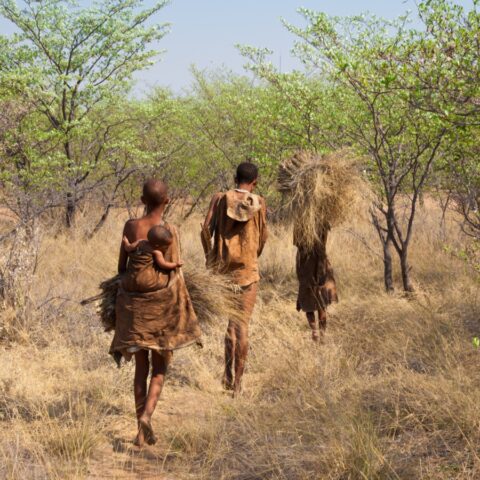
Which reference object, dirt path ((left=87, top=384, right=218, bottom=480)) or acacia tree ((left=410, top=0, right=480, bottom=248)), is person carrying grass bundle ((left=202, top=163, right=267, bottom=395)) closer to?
dirt path ((left=87, top=384, right=218, bottom=480))

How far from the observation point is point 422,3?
16.0 ft

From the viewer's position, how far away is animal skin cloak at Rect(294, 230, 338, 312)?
6.09 m

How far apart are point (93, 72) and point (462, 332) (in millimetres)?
8707

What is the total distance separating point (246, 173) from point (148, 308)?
5.05 ft

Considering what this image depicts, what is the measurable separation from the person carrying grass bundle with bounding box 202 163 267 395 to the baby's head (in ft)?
3.96

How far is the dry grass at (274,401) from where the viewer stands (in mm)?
3498

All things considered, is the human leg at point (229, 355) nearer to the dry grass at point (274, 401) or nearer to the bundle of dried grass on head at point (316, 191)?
the dry grass at point (274, 401)

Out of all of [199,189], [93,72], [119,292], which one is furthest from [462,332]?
[199,189]

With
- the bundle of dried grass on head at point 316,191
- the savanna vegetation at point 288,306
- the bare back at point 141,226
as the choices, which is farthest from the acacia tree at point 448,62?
the bare back at point 141,226

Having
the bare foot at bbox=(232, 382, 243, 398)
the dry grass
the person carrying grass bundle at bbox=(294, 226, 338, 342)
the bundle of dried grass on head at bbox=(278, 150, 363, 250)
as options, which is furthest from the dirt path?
the bundle of dried grass on head at bbox=(278, 150, 363, 250)

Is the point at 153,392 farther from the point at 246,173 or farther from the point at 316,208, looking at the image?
the point at 316,208

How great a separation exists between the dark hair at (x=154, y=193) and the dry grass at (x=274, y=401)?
96cm

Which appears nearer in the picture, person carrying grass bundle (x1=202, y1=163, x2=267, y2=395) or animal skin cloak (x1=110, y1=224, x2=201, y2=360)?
animal skin cloak (x1=110, y1=224, x2=201, y2=360)

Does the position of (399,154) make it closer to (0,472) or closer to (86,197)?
(0,472)
